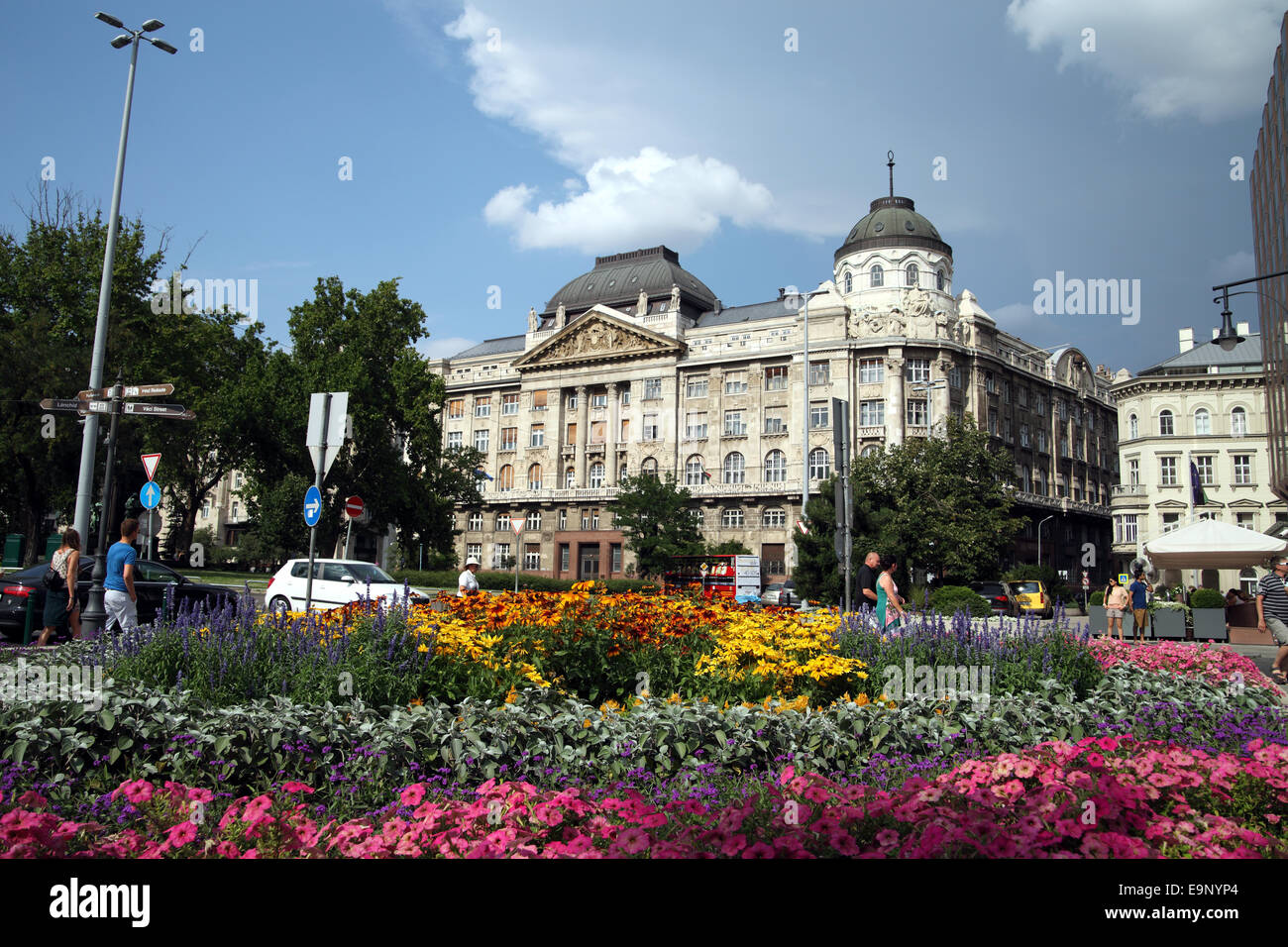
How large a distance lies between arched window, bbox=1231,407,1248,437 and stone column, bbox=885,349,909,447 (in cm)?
2145

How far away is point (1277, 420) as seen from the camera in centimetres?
4106

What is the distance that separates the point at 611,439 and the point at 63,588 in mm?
58896

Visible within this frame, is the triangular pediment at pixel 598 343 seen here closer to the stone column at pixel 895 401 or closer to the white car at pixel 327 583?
the stone column at pixel 895 401

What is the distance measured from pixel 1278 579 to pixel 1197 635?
380 inches

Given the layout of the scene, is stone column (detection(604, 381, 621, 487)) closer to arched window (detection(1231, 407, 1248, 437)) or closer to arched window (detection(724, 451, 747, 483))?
arched window (detection(724, 451, 747, 483))

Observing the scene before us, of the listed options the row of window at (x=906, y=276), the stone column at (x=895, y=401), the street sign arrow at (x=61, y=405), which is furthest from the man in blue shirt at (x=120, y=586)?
the row of window at (x=906, y=276)

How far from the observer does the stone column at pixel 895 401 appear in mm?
61031

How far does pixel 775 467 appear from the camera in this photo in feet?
213

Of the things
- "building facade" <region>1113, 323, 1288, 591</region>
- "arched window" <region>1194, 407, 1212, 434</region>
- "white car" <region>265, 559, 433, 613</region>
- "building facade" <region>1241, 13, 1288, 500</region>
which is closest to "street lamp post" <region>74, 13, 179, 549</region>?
"white car" <region>265, 559, 433, 613</region>

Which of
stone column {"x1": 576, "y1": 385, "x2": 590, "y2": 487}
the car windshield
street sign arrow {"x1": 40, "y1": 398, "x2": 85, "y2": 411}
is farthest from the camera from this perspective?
stone column {"x1": 576, "y1": 385, "x2": 590, "y2": 487}

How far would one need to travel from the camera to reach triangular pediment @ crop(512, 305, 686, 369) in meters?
69.9

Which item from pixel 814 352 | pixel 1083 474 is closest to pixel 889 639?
pixel 814 352

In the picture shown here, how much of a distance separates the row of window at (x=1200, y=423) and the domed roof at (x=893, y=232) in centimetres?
1943

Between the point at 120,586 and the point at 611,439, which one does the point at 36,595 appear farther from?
the point at 611,439
